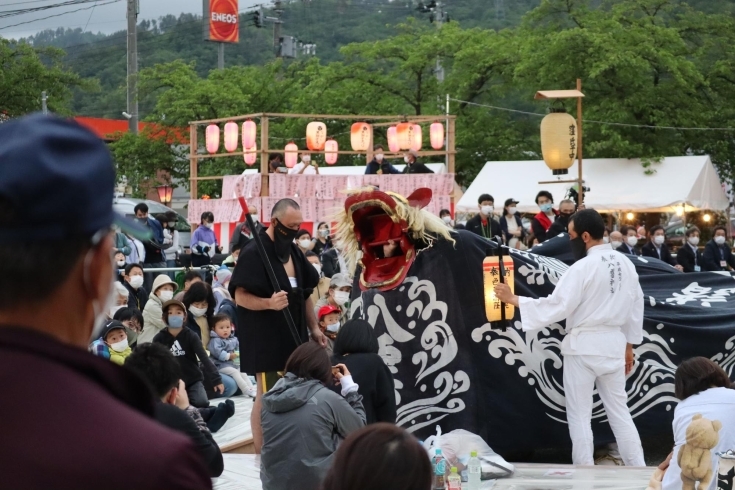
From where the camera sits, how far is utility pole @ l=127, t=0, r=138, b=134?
3097 centimetres

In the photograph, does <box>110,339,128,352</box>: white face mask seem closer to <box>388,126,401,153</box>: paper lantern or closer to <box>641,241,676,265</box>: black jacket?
<box>641,241,676,265</box>: black jacket

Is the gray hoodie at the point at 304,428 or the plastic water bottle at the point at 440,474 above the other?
the gray hoodie at the point at 304,428

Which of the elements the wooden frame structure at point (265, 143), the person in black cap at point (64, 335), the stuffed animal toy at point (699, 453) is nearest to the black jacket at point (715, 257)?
the wooden frame structure at point (265, 143)

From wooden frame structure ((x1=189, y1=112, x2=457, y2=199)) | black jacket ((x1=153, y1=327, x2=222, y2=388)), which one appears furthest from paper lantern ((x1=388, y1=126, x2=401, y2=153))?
black jacket ((x1=153, y1=327, x2=222, y2=388))

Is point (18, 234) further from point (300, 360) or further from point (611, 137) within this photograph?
point (611, 137)

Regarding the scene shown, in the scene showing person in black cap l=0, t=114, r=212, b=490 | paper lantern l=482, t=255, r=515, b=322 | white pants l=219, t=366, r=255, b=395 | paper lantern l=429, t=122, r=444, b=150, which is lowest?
white pants l=219, t=366, r=255, b=395

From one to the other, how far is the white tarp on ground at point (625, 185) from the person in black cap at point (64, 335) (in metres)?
23.3

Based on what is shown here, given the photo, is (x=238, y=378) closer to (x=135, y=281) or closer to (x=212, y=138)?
(x=135, y=281)

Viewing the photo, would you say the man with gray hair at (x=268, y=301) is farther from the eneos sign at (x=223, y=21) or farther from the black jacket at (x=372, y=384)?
the eneos sign at (x=223, y=21)

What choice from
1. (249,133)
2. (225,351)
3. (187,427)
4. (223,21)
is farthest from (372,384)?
(223,21)

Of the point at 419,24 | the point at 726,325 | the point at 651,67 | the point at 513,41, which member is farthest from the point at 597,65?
the point at 726,325

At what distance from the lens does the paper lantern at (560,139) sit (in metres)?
16.2

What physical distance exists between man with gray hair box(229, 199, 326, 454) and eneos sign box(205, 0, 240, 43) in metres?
41.2

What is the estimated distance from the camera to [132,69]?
31.9m
